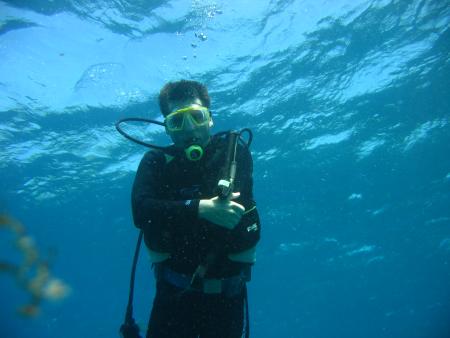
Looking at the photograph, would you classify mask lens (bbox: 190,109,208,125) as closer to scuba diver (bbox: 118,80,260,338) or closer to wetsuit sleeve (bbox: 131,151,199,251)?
Result: scuba diver (bbox: 118,80,260,338)

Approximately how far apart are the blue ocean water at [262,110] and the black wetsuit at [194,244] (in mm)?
1725

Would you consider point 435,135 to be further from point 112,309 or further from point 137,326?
point 112,309

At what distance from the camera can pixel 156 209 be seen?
3.38m

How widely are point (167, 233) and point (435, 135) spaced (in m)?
19.8

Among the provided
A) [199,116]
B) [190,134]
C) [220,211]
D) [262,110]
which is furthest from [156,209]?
[262,110]

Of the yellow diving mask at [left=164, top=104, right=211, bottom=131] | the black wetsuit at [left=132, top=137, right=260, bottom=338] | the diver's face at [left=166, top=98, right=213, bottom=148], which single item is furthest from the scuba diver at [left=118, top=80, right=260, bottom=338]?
the yellow diving mask at [left=164, top=104, right=211, bottom=131]

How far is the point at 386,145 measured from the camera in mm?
19312

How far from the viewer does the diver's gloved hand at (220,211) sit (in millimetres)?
3340

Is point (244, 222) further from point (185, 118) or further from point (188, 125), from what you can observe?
point (185, 118)

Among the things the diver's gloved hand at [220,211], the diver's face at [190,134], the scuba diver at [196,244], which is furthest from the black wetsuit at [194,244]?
the diver's face at [190,134]

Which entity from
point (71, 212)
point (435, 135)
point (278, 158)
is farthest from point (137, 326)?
point (71, 212)

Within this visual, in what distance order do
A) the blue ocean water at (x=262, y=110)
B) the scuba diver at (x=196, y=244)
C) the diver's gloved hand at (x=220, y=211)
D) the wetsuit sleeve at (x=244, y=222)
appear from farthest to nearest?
the blue ocean water at (x=262, y=110) < the wetsuit sleeve at (x=244, y=222) < the scuba diver at (x=196, y=244) < the diver's gloved hand at (x=220, y=211)

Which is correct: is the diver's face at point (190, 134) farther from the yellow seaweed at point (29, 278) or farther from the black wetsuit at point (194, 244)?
the yellow seaweed at point (29, 278)

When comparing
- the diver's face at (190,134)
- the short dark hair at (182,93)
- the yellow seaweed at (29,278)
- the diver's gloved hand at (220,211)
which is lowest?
the yellow seaweed at (29,278)
